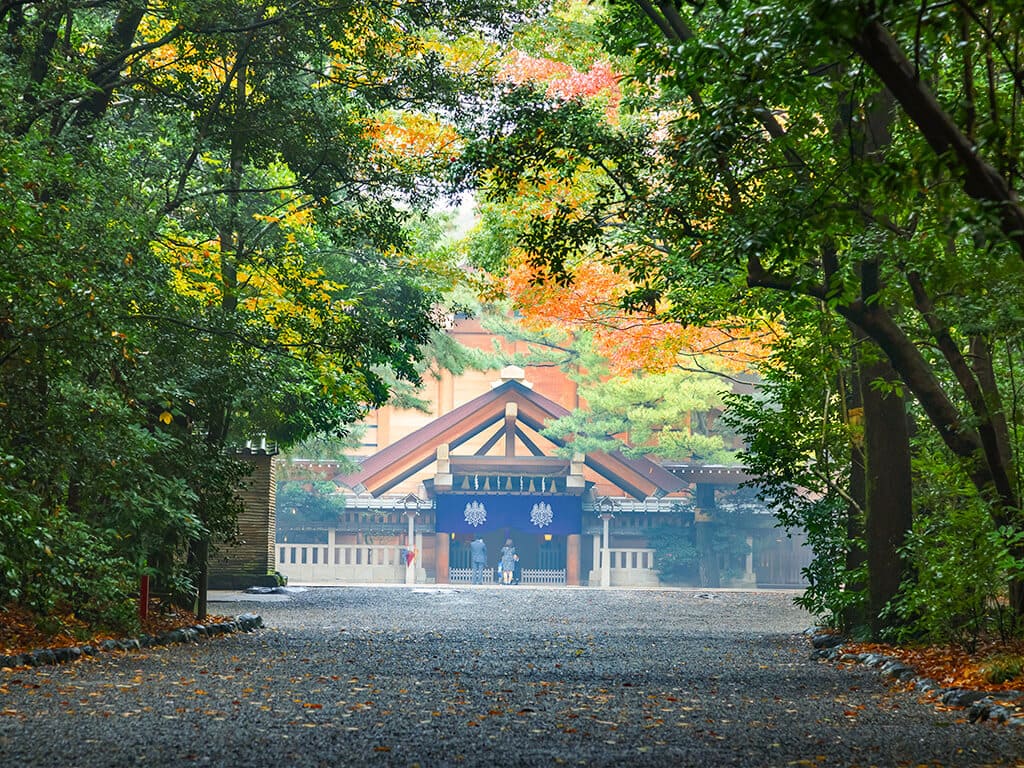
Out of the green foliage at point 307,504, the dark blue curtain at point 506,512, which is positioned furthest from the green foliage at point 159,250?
the dark blue curtain at point 506,512

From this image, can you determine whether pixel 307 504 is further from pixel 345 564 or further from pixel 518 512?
pixel 518 512

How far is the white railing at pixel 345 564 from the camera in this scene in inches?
1387

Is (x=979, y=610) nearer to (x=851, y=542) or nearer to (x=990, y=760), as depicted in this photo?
(x=851, y=542)

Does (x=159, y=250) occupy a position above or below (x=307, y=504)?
above

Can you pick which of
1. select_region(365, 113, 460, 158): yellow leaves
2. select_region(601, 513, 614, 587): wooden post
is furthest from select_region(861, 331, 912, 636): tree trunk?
select_region(601, 513, 614, 587): wooden post

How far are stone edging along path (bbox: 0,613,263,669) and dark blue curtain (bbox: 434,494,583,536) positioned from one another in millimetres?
20006

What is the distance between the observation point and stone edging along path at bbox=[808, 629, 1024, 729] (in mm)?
6699

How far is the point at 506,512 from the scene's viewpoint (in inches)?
1377

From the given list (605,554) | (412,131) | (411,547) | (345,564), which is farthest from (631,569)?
(412,131)

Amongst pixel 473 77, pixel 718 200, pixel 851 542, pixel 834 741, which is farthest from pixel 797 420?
pixel 834 741

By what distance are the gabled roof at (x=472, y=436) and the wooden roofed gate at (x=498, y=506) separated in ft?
0.09

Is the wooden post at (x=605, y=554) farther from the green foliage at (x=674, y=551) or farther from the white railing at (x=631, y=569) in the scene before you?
the green foliage at (x=674, y=551)

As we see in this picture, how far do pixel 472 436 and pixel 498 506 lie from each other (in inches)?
96.7

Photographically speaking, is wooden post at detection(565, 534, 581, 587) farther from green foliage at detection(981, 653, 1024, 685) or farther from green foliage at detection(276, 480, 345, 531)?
green foliage at detection(981, 653, 1024, 685)
